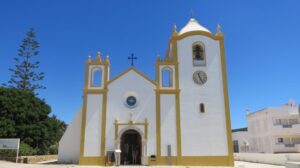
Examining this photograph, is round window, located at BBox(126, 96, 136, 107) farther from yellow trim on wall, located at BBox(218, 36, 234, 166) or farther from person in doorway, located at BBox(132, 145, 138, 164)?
yellow trim on wall, located at BBox(218, 36, 234, 166)

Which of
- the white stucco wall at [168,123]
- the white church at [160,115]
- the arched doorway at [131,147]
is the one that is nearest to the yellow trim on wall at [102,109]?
the white church at [160,115]

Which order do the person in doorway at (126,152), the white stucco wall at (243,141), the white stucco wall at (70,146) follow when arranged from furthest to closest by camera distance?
the white stucco wall at (243,141), the white stucco wall at (70,146), the person in doorway at (126,152)

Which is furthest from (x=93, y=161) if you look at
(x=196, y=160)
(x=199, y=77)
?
(x=199, y=77)

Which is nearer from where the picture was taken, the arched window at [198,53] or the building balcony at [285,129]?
the arched window at [198,53]

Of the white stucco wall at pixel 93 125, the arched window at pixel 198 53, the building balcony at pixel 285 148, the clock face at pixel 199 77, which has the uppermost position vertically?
the arched window at pixel 198 53

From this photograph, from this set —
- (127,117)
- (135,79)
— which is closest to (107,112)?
(127,117)

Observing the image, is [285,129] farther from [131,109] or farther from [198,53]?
[131,109]

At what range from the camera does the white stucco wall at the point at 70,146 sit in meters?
20.9

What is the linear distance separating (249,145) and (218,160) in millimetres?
26641

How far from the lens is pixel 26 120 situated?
24.2 metres

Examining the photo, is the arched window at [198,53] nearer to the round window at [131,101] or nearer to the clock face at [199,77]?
the clock face at [199,77]

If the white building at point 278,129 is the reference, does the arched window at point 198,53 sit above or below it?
above

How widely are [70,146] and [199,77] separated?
1105 cm

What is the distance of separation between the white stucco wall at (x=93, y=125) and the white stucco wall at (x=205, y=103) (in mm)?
5950
